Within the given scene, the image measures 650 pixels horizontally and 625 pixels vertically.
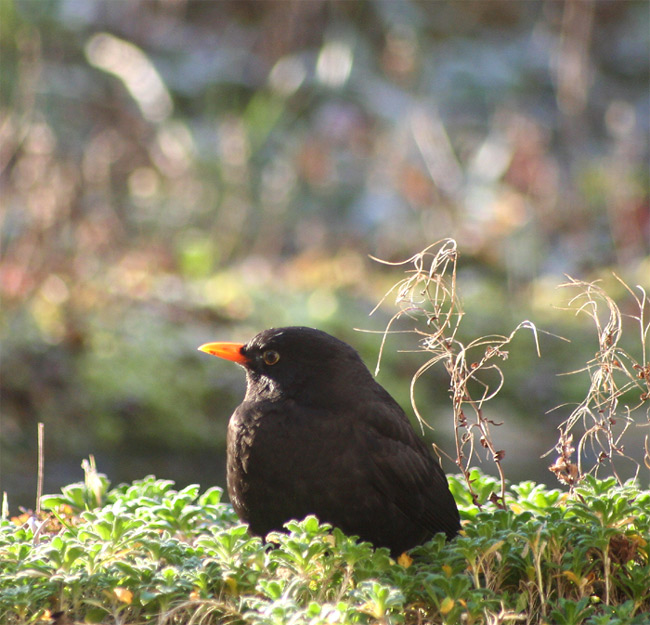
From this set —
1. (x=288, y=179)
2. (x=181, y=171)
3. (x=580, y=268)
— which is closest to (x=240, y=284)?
(x=288, y=179)

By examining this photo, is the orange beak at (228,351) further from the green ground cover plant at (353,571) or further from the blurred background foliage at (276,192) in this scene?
the blurred background foliage at (276,192)

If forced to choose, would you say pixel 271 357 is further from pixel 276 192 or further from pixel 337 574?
pixel 276 192

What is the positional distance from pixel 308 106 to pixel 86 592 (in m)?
10.4

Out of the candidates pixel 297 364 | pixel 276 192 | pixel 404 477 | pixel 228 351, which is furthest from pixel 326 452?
pixel 276 192

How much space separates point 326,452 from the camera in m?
3.15

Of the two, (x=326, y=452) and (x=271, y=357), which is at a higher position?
(x=271, y=357)

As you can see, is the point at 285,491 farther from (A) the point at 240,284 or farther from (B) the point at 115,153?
(B) the point at 115,153

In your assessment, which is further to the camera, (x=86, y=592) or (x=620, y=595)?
(x=620, y=595)

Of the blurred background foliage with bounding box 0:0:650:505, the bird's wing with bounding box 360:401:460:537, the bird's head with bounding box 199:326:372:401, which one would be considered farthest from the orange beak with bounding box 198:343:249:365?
the blurred background foliage with bounding box 0:0:650:505

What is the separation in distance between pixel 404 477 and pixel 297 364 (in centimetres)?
56

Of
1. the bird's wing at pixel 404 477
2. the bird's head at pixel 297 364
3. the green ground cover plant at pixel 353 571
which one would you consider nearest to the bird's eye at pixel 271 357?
the bird's head at pixel 297 364

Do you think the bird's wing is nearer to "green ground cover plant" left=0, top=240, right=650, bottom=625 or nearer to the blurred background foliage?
"green ground cover plant" left=0, top=240, right=650, bottom=625

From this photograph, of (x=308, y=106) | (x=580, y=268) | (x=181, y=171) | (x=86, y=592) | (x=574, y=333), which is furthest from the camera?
(x=308, y=106)

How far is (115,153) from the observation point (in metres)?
11.3
